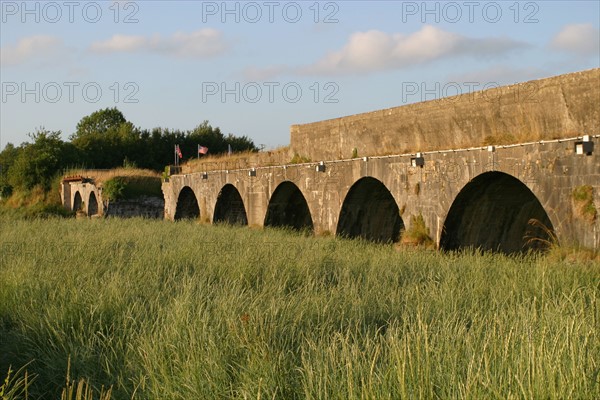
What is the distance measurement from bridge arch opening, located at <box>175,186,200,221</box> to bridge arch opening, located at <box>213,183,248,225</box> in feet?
12.7

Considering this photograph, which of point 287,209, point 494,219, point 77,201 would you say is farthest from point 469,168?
point 77,201

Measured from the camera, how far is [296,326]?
5.57 metres

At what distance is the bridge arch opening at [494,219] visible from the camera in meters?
11.3

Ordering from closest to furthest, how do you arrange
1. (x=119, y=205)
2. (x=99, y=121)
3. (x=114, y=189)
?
(x=114, y=189)
(x=119, y=205)
(x=99, y=121)

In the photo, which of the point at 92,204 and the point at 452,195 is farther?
the point at 92,204

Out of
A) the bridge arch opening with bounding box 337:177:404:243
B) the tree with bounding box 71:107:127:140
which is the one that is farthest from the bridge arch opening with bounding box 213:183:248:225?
the tree with bounding box 71:107:127:140

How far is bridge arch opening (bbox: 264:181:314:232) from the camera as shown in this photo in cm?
1817

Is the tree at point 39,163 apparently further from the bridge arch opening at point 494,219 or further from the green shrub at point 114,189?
the bridge arch opening at point 494,219

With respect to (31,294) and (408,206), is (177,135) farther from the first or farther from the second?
(31,294)

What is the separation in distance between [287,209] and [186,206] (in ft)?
29.5

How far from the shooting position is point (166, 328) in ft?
17.5

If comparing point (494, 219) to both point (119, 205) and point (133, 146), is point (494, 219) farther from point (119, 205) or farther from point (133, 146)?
point (133, 146)

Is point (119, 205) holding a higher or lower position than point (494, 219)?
lower

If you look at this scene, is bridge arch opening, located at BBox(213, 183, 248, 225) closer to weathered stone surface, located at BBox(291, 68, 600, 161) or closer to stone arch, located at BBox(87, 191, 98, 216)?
weathered stone surface, located at BBox(291, 68, 600, 161)
